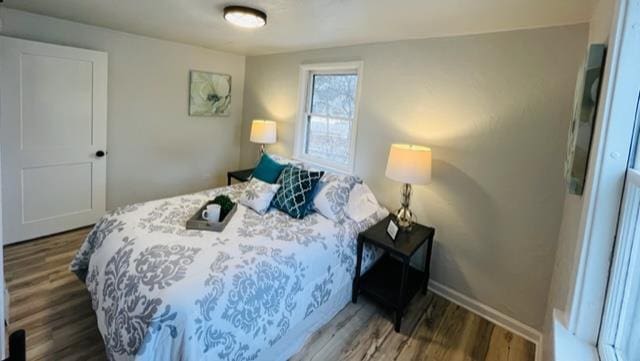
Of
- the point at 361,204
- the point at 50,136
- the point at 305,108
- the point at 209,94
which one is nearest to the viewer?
the point at 361,204

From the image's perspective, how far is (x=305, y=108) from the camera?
3748 millimetres

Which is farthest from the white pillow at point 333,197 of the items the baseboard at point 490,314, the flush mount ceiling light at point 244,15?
the flush mount ceiling light at point 244,15

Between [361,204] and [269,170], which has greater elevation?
[269,170]

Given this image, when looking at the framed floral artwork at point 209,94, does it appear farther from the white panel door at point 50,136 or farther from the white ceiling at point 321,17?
the white panel door at point 50,136

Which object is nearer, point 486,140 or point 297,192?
point 486,140

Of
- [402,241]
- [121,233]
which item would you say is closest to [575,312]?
[402,241]

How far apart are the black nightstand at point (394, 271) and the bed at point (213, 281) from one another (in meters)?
0.13

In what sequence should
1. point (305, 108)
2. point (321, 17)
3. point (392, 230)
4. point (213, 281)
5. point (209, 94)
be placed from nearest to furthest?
point (213, 281) < point (321, 17) < point (392, 230) < point (305, 108) < point (209, 94)

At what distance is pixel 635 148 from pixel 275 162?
99.4 inches

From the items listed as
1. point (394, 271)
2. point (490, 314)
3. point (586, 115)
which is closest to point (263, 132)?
point (394, 271)

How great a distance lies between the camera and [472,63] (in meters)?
2.43

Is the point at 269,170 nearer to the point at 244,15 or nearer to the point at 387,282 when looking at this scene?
the point at 244,15

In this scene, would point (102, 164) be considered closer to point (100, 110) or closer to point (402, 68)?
point (100, 110)

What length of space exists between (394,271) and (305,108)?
2.05 meters
